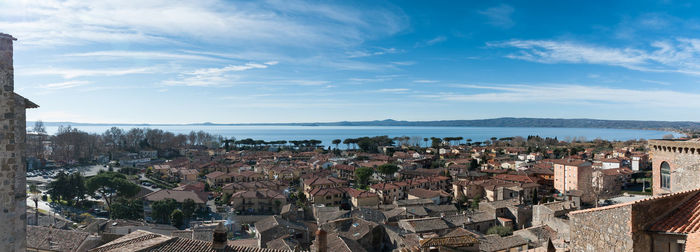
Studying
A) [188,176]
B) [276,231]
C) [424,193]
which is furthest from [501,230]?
[188,176]

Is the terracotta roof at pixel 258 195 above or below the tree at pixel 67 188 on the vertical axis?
below

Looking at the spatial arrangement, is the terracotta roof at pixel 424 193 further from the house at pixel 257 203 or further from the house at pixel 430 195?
the house at pixel 257 203

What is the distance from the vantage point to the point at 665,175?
39.0 ft

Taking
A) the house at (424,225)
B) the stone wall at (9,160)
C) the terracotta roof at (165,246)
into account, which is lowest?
the house at (424,225)

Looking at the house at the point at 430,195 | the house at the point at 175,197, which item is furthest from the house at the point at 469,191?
the house at the point at 175,197

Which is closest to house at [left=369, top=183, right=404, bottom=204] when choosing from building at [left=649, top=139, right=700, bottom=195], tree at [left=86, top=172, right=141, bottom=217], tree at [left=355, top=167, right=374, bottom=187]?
tree at [left=355, top=167, right=374, bottom=187]

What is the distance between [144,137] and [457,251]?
108671 millimetres

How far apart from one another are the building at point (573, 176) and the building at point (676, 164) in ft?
105

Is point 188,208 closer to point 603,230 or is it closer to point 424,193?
point 424,193

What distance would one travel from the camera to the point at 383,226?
23.5 meters

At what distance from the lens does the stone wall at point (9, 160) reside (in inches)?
205

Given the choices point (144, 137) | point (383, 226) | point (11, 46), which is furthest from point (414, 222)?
point (144, 137)

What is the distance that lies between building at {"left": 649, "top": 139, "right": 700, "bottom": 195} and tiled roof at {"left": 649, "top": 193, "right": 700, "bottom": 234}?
3646 millimetres

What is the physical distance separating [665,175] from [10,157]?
15539 millimetres
